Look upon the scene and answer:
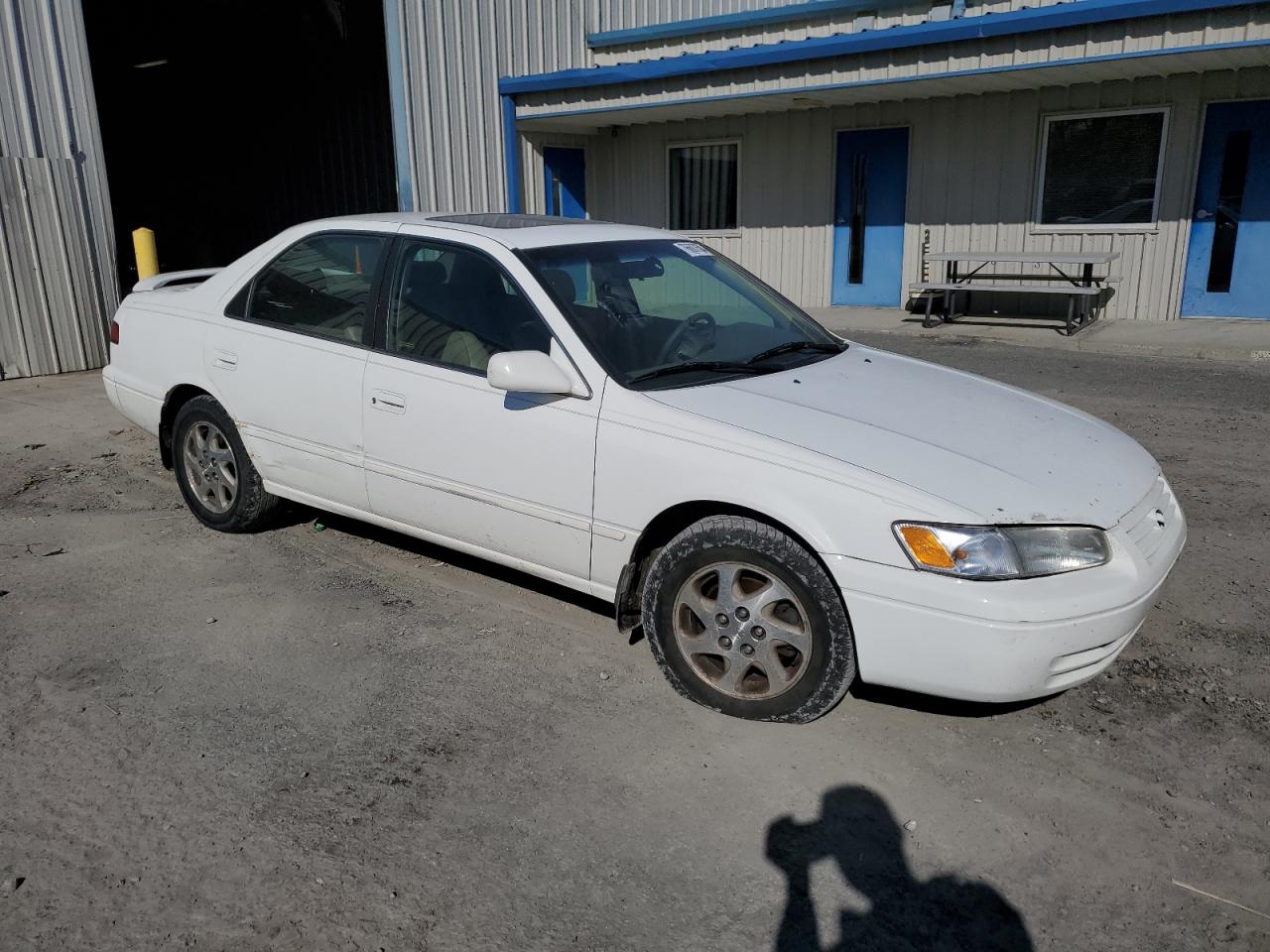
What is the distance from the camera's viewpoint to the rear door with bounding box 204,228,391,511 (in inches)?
180

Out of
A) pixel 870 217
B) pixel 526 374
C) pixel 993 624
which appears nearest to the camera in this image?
pixel 993 624

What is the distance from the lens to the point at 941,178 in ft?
44.8

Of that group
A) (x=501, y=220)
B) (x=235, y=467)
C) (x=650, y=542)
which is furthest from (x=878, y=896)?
(x=235, y=467)

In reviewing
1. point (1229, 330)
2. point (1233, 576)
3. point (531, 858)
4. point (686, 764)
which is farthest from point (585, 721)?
point (1229, 330)

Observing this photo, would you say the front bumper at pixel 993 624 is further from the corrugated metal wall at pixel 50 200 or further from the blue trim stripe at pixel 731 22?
the blue trim stripe at pixel 731 22

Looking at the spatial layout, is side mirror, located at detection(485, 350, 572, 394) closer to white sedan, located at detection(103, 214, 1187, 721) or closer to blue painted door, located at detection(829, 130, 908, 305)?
white sedan, located at detection(103, 214, 1187, 721)

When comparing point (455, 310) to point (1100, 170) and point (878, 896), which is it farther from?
point (1100, 170)

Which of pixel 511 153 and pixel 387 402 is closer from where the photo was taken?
pixel 387 402

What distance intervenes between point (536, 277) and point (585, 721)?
1.71 m

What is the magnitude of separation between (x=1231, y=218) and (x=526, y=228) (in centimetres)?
1053

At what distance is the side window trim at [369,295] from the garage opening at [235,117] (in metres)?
12.1

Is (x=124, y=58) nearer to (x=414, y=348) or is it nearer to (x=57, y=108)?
(x=57, y=108)

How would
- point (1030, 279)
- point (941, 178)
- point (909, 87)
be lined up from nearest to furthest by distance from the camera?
point (909, 87) < point (1030, 279) < point (941, 178)

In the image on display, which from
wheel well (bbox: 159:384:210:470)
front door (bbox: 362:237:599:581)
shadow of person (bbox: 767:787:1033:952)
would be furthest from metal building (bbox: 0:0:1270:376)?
shadow of person (bbox: 767:787:1033:952)
